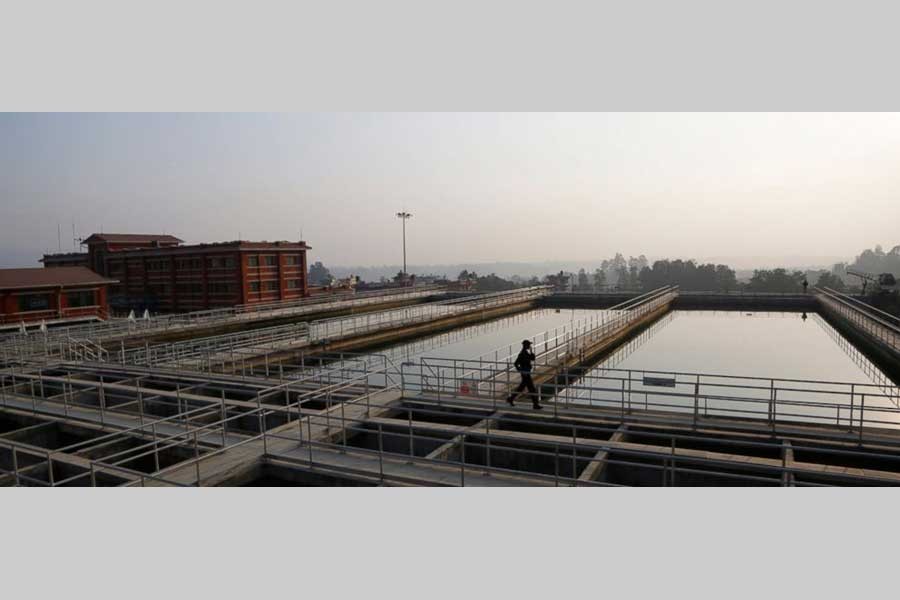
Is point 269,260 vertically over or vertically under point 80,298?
over

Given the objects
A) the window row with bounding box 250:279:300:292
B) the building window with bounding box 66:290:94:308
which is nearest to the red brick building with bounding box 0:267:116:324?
the building window with bounding box 66:290:94:308

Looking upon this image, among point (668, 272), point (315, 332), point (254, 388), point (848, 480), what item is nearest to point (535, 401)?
point (848, 480)

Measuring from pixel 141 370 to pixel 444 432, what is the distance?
12.8m

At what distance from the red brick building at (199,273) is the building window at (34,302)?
9951mm

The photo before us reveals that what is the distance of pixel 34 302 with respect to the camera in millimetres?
35969

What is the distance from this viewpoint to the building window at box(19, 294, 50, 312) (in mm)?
35438

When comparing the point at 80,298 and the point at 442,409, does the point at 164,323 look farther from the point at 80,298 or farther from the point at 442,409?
the point at 442,409

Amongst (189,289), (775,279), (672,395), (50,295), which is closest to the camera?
(672,395)

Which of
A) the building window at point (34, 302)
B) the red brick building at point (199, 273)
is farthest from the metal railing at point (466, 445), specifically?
the red brick building at point (199, 273)

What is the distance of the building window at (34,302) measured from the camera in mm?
35438

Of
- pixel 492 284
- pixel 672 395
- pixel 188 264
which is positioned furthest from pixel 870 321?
pixel 492 284

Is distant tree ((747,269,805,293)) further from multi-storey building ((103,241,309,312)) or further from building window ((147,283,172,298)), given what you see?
building window ((147,283,172,298))

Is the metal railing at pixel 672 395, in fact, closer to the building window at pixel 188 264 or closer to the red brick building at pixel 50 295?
the red brick building at pixel 50 295

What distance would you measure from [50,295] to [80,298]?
1992 mm
